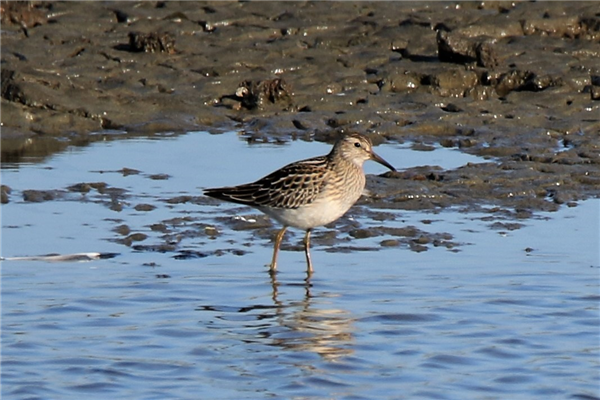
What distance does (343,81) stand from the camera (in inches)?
707

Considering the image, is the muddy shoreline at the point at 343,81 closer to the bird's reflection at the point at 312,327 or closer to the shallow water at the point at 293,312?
the shallow water at the point at 293,312

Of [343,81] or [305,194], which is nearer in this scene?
[305,194]

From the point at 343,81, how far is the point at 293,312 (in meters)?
8.51

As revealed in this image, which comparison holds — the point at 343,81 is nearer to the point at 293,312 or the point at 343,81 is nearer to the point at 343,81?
the point at 343,81

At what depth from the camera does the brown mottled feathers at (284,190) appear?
11.1m

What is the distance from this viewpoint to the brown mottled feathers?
1107cm

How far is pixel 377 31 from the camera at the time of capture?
20.0 m

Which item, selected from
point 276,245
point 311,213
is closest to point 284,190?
point 311,213

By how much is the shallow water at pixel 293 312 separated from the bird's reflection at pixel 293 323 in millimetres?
16

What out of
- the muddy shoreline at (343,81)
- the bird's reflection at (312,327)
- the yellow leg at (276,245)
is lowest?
the bird's reflection at (312,327)

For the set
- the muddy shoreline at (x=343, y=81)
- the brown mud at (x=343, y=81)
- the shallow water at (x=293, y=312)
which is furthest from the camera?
the muddy shoreline at (x=343, y=81)

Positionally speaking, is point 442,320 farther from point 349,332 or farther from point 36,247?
point 36,247

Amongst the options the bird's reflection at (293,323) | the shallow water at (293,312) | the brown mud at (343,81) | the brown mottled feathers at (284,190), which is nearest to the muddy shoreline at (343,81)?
the brown mud at (343,81)

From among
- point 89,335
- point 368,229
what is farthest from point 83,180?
point 89,335
